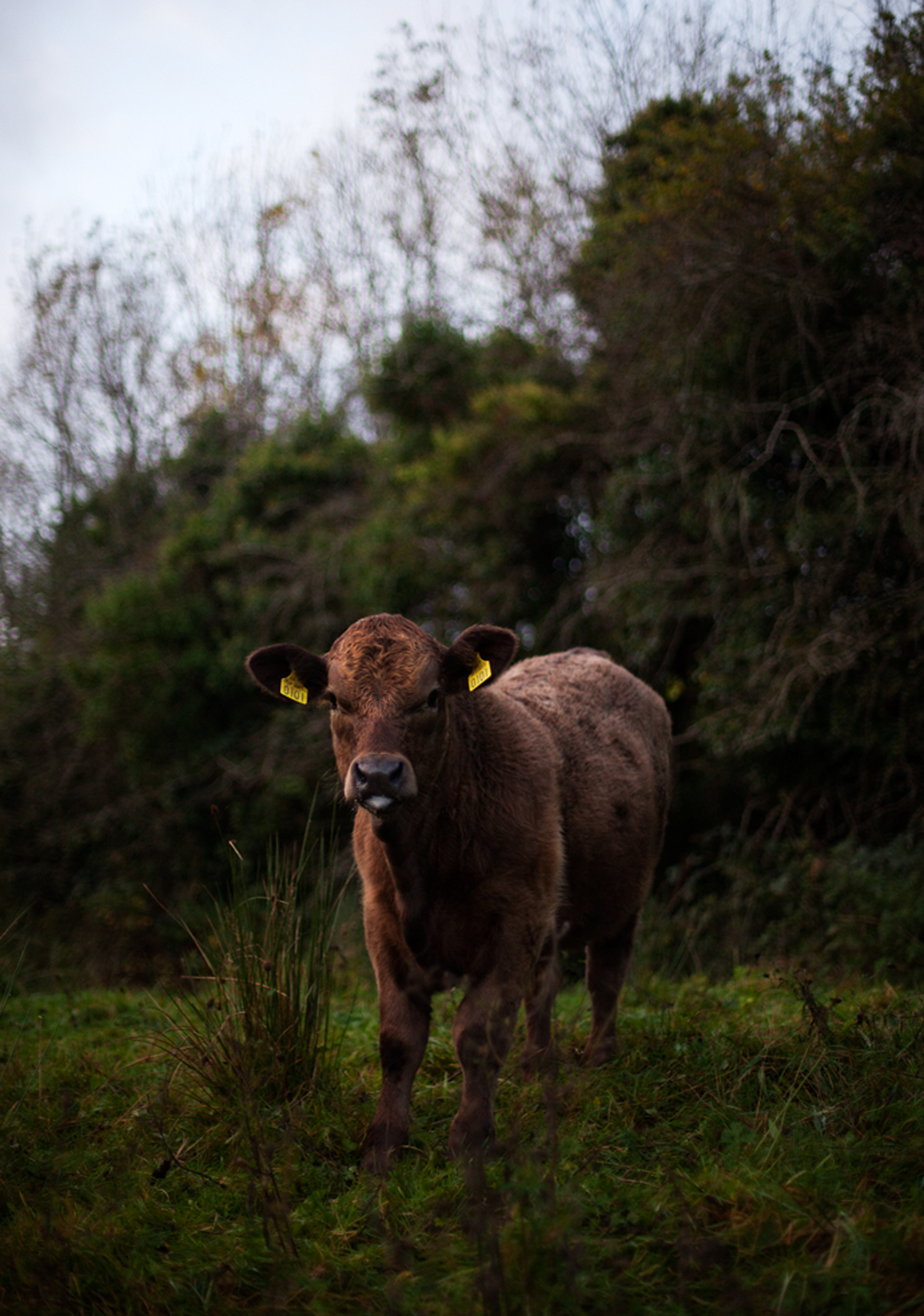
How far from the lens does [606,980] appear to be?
16.0 ft

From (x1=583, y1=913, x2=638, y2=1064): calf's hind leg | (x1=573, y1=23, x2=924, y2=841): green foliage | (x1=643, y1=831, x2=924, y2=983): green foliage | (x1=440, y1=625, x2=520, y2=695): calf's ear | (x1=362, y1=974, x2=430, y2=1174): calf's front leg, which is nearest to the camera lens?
(x1=362, y1=974, x2=430, y2=1174): calf's front leg

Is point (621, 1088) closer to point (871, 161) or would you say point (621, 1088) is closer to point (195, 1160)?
point (195, 1160)

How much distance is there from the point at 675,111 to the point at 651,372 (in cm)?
351

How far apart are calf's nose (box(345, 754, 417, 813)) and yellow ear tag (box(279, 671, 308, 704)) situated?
920mm

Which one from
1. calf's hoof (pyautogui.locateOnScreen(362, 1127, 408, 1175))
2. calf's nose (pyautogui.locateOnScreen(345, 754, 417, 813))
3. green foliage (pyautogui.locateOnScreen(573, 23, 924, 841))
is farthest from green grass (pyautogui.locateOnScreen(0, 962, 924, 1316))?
green foliage (pyautogui.locateOnScreen(573, 23, 924, 841))

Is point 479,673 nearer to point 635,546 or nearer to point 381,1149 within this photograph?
point 381,1149

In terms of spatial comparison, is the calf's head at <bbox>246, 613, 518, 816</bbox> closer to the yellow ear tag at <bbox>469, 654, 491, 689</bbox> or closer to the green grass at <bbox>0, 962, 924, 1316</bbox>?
the yellow ear tag at <bbox>469, 654, 491, 689</bbox>

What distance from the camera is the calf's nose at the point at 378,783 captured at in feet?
10.7

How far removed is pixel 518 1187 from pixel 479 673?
210cm

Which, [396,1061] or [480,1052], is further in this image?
[396,1061]

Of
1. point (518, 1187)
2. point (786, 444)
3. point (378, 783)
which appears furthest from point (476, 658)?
point (786, 444)

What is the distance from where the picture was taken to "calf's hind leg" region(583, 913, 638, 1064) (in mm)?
4468

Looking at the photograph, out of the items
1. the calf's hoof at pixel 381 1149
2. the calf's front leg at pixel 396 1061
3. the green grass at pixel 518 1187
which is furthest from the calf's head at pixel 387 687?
the calf's hoof at pixel 381 1149

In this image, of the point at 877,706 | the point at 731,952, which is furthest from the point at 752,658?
the point at 731,952
